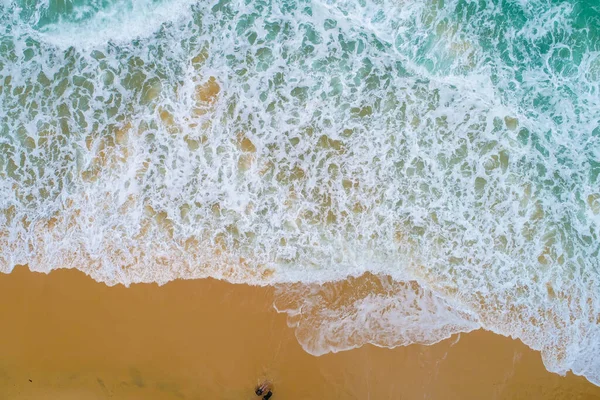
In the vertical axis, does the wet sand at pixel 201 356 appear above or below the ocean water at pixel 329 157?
below

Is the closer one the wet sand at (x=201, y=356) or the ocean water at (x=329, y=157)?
the wet sand at (x=201, y=356)

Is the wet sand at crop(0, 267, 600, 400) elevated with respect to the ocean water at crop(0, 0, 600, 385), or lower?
lower

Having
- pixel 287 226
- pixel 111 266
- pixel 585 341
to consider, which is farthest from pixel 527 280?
pixel 111 266

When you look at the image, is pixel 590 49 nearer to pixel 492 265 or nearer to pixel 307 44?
pixel 492 265

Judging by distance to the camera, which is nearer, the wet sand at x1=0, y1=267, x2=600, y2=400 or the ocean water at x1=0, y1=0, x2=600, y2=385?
the wet sand at x1=0, y1=267, x2=600, y2=400
